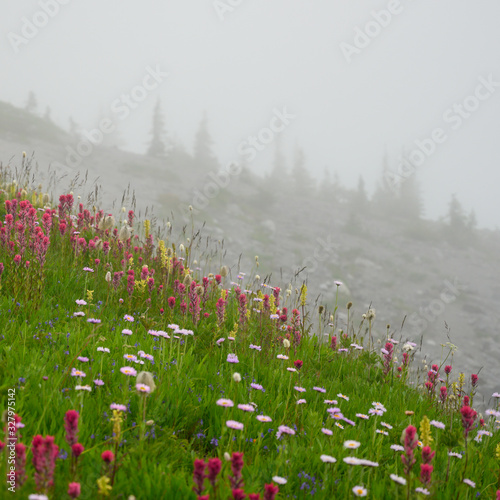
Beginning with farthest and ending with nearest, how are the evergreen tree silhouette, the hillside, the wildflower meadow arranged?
the evergreen tree silhouette → the hillside → the wildflower meadow

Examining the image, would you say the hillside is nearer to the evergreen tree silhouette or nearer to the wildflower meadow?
the evergreen tree silhouette

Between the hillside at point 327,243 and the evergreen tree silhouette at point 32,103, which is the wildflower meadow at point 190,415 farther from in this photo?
the evergreen tree silhouette at point 32,103

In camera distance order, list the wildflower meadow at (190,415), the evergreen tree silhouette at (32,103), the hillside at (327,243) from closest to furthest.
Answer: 1. the wildflower meadow at (190,415)
2. the hillside at (327,243)
3. the evergreen tree silhouette at (32,103)

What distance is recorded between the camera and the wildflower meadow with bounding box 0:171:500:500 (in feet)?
6.10

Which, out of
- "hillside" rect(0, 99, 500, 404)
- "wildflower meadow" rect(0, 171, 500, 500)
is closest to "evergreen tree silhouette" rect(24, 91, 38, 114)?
"hillside" rect(0, 99, 500, 404)

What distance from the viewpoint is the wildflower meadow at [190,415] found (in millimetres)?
1858

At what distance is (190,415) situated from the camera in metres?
2.85

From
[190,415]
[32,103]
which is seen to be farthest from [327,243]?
[32,103]

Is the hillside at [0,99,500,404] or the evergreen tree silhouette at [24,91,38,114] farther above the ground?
the evergreen tree silhouette at [24,91,38,114]

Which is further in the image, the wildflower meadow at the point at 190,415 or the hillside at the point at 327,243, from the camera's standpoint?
the hillside at the point at 327,243

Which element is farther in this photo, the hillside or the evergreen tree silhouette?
the evergreen tree silhouette

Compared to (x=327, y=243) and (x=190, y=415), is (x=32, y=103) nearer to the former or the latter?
(x=327, y=243)

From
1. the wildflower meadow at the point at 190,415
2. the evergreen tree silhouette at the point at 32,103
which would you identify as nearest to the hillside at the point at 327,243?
the evergreen tree silhouette at the point at 32,103

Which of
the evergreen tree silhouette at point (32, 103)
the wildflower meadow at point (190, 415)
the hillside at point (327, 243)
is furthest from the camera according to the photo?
the evergreen tree silhouette at point (32, 103)
